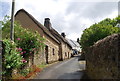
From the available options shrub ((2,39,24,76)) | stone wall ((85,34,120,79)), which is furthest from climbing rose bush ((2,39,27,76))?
stone wall ((85,34,120,79))

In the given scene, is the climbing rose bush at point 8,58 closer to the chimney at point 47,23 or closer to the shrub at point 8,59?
the shrub at point 8,59

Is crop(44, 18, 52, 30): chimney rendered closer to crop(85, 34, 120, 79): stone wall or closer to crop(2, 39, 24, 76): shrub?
crop(2, 39, 24, 76): shrub

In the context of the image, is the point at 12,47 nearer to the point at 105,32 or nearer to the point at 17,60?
the point at 17,60

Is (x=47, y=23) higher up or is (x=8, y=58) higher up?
(x=47, y=23)

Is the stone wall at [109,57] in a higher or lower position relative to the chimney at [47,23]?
lower

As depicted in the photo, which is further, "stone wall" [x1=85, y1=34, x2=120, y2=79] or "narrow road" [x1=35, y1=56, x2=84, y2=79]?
"narrow road" [x1=35, y1=56, x2=84, y2=79]

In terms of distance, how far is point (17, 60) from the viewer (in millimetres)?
7359

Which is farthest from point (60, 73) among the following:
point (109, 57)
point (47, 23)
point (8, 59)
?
point (47, 23)

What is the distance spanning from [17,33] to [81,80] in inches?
257

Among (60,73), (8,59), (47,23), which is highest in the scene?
(47,23)

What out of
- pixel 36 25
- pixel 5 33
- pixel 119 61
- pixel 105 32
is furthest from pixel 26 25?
pixel 119 61

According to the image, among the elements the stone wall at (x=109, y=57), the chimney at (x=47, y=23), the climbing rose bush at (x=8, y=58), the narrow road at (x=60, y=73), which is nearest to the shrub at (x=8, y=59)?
the climbing rose bush at (x=8, y=58)

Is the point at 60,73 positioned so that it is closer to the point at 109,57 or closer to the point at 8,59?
the point at 8,59

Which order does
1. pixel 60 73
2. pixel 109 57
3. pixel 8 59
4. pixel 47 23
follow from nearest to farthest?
pixel 109 57
pixel 8 59
pixel 60 73
pixel 47 23
